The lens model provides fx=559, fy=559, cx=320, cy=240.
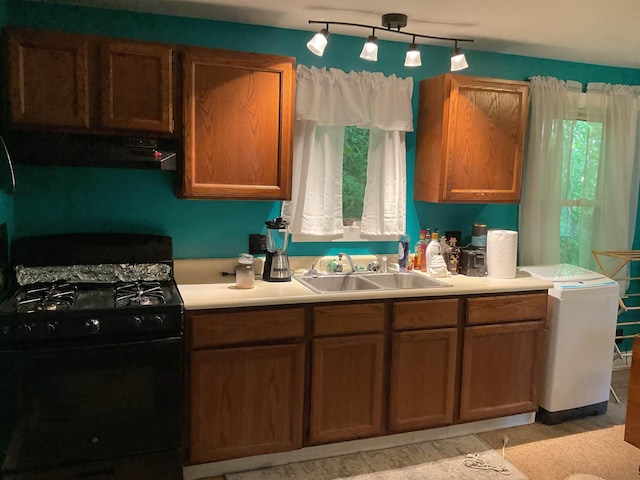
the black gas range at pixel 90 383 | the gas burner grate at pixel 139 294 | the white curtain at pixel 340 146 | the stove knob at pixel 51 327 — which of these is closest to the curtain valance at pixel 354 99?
the white curtain at pixel 340 146

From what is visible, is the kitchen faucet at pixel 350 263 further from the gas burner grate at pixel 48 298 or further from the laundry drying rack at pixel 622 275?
the laundry drying rack at pixel 622 275

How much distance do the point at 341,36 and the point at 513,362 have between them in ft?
6.97

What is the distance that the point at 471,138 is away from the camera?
3.29 m

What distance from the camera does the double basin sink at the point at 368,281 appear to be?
322cm

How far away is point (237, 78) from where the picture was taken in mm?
2766

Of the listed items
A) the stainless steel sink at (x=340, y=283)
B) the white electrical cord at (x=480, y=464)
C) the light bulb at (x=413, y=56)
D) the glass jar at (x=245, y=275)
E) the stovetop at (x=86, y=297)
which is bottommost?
the white electrical cord at (x=480, y=464)

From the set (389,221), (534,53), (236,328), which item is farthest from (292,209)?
(534,53)

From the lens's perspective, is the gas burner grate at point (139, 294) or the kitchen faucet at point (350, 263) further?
the kitchen faucet at point (350, 263)

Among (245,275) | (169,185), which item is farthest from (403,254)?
(169,185)

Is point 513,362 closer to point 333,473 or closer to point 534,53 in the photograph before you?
point 333,473

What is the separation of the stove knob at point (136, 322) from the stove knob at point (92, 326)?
0.43 ft

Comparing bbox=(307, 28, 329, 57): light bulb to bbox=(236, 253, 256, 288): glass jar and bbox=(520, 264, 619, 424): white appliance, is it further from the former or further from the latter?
bbox=(520, 264, 619, 424): white appliance

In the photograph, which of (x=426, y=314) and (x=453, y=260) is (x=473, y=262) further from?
(x=426, y=314)

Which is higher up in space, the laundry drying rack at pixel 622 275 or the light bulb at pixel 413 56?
the light bulb at pixel 413 56
